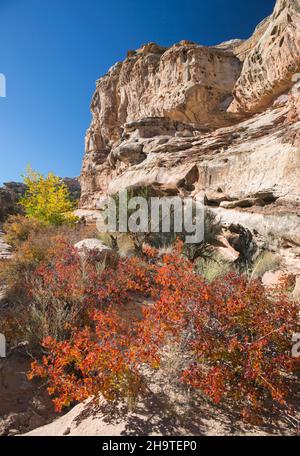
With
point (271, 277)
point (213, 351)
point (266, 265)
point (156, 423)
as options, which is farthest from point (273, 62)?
point (156, 423)

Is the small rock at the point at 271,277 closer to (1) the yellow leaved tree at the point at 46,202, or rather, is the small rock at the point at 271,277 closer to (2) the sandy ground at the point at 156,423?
(2) the sandy ground at the point at 156,423

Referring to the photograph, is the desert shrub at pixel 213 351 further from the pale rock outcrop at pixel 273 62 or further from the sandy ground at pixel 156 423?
the pale rock outcrop at pixel 273 62

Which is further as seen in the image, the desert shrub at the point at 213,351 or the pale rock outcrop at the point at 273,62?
the pale rock outcrop at the point at 273,62

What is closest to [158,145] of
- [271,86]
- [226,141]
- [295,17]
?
[226,141]

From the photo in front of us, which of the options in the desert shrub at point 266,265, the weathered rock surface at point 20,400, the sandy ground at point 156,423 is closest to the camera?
the sandy ground at point 156,423

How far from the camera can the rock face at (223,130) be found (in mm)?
6840

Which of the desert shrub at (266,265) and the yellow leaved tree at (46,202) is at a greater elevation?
the yellow leaved tree at (46,202)

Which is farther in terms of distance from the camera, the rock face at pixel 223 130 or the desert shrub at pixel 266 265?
the rock face at pixel 223 130

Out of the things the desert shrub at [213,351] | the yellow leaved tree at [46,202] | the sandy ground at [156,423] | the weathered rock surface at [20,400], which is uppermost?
the yellow leaved tree at [46,202]

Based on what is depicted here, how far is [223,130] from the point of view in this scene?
11094mm

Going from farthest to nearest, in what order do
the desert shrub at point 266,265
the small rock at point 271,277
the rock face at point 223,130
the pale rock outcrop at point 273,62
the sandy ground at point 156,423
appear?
1. the pale rock outcrop at point 273,62
2. the rock face at point 223,130
3. the desert shrub at point 266,265
4. the small rock at point 271,277
5. the sandy ground at point 156,423

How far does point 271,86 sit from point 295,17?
2527 millimetres

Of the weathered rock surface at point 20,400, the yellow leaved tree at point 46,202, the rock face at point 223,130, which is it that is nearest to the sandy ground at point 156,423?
the weathered rock surface at point 20,400

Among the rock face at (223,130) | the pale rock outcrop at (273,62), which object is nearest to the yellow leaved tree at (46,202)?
the rock face at (223,130)
